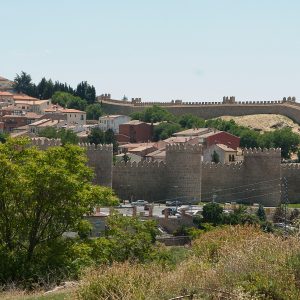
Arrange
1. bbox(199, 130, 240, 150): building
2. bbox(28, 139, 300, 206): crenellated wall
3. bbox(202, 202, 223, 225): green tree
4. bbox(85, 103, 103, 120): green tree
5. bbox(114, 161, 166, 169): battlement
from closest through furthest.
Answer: bbox(202, 202, 223, 225): green tree < bbox(28, 139, 300, 206): crenellated wall < bbox(114, 161, 166, 169): battlement < bbox(199, 130, 240, 150): building < bbox(85, 103, 103, 120): green tree

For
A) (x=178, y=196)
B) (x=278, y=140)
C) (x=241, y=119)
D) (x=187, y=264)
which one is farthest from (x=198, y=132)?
(x=187, y=264)

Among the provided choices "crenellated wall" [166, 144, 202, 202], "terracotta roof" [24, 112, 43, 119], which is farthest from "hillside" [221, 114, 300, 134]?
"crenellated wall" [166, 144, 202, 202]

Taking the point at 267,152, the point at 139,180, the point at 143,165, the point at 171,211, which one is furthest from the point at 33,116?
the point at 171,211

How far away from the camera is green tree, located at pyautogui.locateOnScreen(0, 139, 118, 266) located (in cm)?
1783

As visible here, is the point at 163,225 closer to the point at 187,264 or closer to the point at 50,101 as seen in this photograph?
the point at 187,264

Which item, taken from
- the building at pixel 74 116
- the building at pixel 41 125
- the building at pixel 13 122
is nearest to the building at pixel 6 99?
the building at pixel 13 122

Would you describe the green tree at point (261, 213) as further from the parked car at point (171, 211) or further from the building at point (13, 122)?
the building at point (13, 122)

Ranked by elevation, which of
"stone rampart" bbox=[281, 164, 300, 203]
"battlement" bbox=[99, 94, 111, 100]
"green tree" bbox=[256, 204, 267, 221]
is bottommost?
"green tree" bbox=[256, 204, 267, 221]

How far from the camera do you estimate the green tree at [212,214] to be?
3234cm

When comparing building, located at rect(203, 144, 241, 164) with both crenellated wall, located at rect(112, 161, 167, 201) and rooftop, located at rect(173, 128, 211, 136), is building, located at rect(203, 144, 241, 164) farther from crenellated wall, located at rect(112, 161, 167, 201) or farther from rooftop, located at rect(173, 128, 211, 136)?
crenellated wall, located at rect(112, 161, 167, 201)

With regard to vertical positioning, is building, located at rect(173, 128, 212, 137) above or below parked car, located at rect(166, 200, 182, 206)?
above

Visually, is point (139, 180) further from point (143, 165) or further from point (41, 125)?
point (41, 125)

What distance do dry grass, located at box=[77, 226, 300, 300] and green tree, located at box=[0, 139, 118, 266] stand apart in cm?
549

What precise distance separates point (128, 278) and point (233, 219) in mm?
20694
